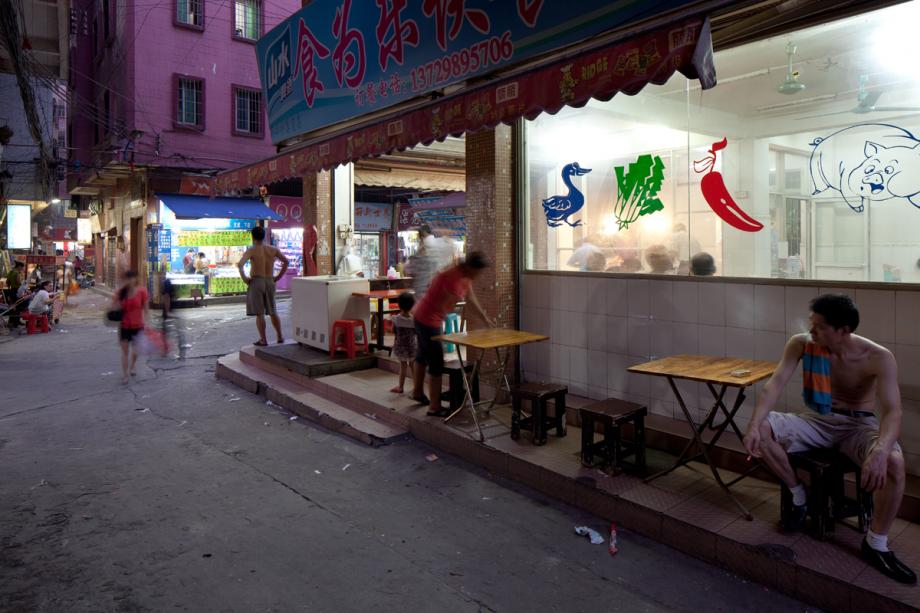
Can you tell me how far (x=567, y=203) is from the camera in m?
6.56

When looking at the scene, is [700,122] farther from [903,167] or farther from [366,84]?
[366,84]

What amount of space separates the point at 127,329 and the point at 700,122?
25.4 feet

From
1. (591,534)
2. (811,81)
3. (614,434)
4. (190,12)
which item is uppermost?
(190,12)

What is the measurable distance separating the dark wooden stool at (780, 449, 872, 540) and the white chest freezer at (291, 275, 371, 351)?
610cm

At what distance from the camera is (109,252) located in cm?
2591

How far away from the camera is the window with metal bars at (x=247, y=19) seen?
20.5 metres

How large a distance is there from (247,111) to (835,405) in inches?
821

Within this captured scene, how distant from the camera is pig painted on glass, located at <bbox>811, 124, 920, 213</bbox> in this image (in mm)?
4203

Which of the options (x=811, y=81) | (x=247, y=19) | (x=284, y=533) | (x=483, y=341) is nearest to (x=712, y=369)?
(x=483, y=341)

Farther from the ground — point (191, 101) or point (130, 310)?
point (191, 101)

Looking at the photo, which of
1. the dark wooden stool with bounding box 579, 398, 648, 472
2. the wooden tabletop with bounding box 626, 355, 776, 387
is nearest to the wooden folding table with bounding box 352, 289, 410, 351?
the dark wooden stool with bounding box 579, 398, 648, 472

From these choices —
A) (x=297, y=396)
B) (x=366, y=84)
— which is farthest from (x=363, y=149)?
(x=297, y=396)

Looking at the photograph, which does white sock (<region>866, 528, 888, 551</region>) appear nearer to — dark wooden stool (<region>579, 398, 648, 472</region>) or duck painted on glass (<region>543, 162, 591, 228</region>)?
dark wooden stool (<region>579, 398, 648, 472</region>)

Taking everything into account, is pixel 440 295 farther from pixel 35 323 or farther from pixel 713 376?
pixel 35 323
